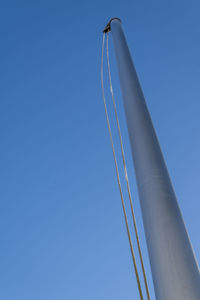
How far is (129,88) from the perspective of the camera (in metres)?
2.96

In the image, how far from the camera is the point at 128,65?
3.30 m

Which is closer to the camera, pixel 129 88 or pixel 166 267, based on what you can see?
pixel 166 267

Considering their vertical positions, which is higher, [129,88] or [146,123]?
[129,88]

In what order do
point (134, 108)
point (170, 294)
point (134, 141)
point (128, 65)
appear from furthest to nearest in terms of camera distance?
1. point (128, 65)
2. point (134, 108)
3. point (134, 141)
4. point (170, 294)

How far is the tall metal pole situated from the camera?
5.37 ft

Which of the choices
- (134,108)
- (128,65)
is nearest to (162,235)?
(134,108)

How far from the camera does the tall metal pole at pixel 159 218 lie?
1637 mm

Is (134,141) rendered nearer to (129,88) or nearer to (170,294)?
(129,88)

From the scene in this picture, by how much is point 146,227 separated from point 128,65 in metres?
1.87

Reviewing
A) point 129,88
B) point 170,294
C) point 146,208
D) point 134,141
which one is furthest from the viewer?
point 129,88

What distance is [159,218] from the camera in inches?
75.7

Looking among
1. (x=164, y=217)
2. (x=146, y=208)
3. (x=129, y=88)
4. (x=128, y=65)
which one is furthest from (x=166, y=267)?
(x=128, y=65)

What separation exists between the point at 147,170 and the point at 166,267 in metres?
0.69

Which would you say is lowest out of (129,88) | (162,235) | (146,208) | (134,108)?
(162,235)
